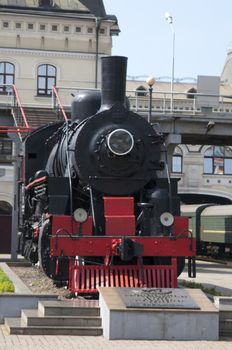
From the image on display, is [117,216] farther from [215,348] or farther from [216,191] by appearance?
[216,191]

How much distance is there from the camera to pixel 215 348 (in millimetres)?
10016

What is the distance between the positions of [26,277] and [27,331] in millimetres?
5677

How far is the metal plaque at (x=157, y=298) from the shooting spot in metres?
10.7

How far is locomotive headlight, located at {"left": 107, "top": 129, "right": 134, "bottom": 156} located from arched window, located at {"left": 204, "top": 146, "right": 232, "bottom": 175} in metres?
41.3

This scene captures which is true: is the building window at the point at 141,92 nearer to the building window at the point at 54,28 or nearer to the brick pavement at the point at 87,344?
the building window at the point at 54,28

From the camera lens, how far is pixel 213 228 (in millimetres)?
33250

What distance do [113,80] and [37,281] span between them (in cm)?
416

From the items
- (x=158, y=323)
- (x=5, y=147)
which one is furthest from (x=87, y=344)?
(x=5, y=147)

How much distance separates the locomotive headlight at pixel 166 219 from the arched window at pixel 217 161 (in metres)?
41.5

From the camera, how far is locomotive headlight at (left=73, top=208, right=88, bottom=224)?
510 inches

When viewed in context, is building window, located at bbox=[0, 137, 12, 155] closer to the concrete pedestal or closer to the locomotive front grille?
the locomotive front grille

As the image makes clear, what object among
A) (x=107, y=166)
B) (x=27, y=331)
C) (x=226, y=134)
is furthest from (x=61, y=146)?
(x=226, y=134)

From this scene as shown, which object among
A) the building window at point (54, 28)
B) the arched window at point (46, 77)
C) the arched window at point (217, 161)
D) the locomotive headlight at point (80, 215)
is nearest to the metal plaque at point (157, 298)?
the locomotive headlight at point (80, 215)

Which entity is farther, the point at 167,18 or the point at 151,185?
the point at 167,18
